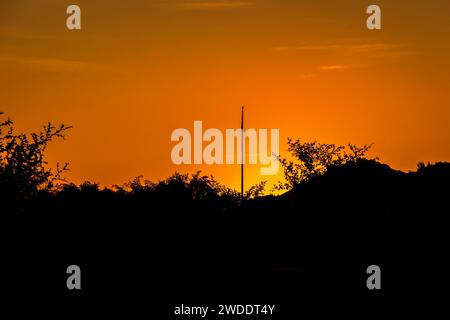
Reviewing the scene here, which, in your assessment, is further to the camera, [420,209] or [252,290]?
[420,209]

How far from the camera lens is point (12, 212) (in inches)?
1259

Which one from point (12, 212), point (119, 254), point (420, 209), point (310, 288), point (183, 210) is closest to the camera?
point (310, 288)

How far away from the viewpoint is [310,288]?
22.5 meters

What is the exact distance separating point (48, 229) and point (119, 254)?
469cm

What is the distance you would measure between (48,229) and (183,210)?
5.22 meters

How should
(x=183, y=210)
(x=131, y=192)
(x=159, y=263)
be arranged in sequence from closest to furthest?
(x=159, y=263), (x=183, y=210), (x=131, y=192)

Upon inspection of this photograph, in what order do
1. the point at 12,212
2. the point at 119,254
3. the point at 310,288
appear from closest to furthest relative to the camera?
Result: the point at 310,288, the point at 119,254, the point at 12,212

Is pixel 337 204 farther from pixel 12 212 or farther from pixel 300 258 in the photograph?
pixel 12 212

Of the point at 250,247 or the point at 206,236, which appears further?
the point at 250,247

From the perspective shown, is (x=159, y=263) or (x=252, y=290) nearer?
(x=252, y=290)
